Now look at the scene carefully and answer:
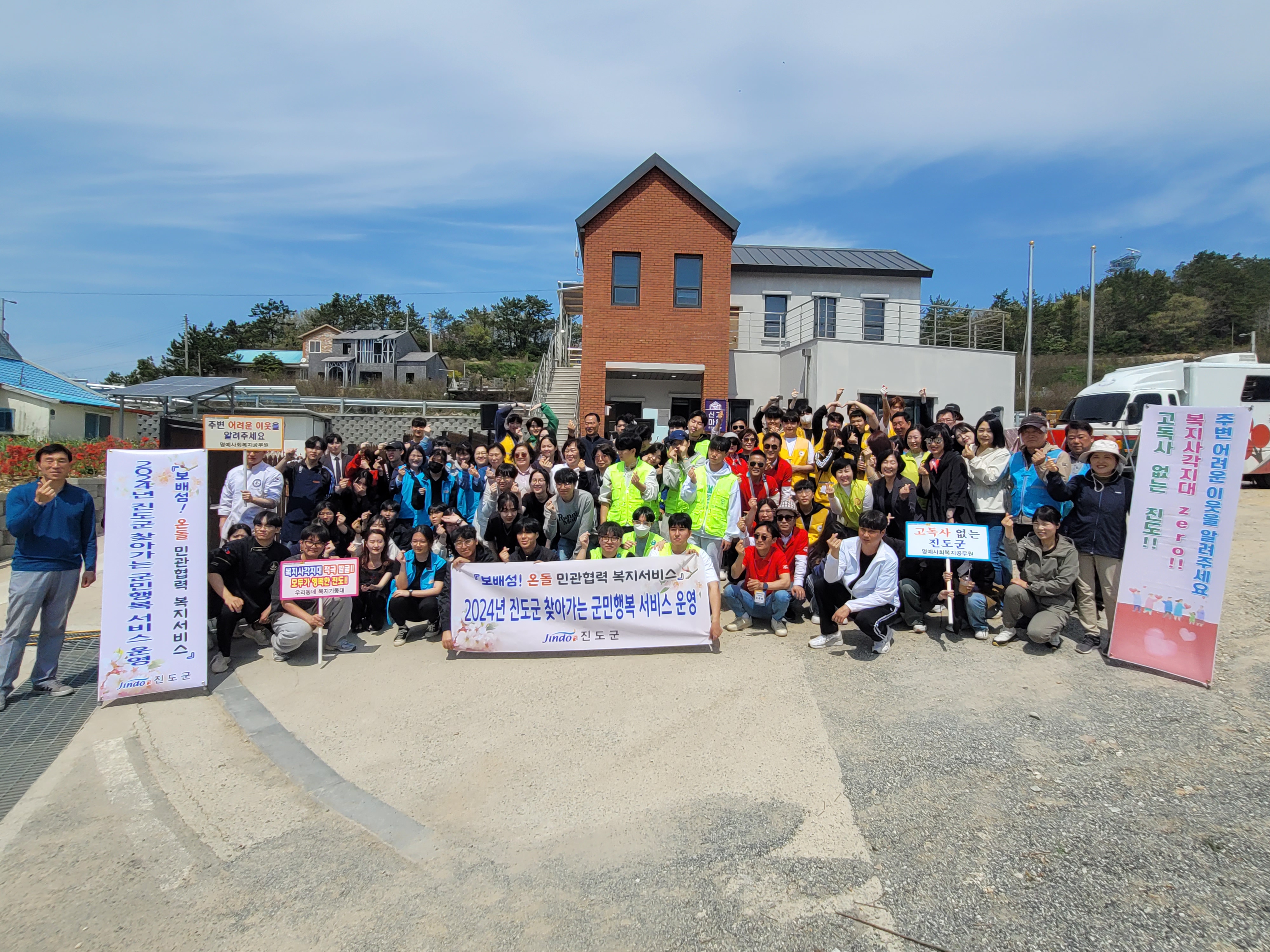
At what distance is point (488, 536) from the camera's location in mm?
7816

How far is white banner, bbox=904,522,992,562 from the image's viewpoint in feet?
21.7

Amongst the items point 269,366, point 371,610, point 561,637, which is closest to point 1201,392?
point 561,637

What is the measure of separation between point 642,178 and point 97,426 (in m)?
26.2

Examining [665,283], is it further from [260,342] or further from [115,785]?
[260,342]

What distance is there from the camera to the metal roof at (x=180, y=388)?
43.6 ft

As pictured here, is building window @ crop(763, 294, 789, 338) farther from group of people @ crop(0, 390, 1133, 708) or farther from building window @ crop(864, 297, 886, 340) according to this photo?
group of people @ crop(0, 390, 1133, 708)

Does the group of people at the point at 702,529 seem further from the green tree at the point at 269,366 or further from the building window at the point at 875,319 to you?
the green tree at the point at 269,366

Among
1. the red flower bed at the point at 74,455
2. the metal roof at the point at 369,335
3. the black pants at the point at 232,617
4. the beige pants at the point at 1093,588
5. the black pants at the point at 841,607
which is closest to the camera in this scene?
the beige pants at the point at 1093,588

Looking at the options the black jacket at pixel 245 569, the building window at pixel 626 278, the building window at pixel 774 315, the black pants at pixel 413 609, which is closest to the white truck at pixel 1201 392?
the building window at pixel 774 315

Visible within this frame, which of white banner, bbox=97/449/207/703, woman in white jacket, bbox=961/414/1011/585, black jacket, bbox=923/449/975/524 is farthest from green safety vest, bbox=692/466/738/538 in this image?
white banner, bbox=97/449/207/703

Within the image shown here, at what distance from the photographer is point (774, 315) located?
78.9 ft

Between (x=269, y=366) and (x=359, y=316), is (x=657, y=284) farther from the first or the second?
(x=359, y=316)

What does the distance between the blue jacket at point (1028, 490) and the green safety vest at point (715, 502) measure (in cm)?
259

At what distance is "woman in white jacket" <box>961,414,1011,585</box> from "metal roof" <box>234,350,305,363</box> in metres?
63.6
